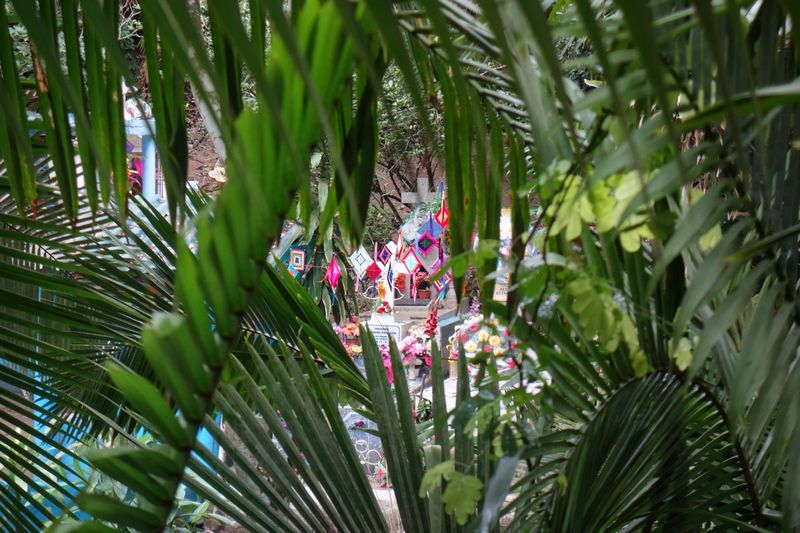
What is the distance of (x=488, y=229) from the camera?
1068 millimetres

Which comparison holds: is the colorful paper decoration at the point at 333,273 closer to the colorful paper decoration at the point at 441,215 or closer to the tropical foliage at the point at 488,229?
the colorful paper decoration at the point at 441,215

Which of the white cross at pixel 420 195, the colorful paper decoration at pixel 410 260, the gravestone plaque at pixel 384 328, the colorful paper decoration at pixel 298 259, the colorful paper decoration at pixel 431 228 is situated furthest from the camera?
the white cross at pixel 420 195

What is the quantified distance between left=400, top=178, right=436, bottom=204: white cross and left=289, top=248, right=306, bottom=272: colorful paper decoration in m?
3.19

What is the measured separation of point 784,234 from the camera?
1.81 feet

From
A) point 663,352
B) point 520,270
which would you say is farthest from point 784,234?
point 663,352

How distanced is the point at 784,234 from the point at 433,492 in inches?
22.8

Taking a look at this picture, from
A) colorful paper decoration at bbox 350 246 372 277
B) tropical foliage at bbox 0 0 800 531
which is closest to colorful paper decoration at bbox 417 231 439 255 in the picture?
colorful paper decoration at bbox 350 246 372 277

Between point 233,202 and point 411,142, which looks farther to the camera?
point 411,142

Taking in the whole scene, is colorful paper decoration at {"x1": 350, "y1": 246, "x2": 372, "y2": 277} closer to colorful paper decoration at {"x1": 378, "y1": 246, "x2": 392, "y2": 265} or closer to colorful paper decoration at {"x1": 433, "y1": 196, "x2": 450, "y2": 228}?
colorful paper decoration at {"x1": 378, "y1": 246, "x2": 392, "y2": 265}

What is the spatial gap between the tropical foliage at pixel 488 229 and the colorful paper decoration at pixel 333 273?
6.02m

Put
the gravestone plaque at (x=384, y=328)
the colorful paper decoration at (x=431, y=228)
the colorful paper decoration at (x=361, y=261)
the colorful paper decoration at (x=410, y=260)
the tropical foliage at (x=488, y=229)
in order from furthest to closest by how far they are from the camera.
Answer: the colorful paper decoration at (x=431, y=228)
the colorful paper decoration at (x=410, y=260)
the colorful paper decoration at (x=361, y=261)
the gravestone plaque at (x=384, y=328)
the tropical foliage at (x=488, y=229)

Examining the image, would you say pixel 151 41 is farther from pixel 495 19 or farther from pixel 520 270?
pixel 495 19

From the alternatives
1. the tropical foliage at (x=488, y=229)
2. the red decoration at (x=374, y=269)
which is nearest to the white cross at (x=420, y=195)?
the red decoration at (x=374, y=269)

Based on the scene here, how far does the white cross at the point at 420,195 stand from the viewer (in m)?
10.4
